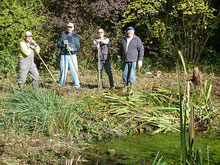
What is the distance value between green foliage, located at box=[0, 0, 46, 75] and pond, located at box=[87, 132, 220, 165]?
6333 mm

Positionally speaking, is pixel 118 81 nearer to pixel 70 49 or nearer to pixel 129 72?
pixel 129 72

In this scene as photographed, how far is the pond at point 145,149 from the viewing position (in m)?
4.46

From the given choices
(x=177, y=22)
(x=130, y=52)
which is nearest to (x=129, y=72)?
(x=130, y=52)

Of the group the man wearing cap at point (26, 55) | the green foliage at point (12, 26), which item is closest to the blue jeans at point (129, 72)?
the man wearing cap at point (26, 55)

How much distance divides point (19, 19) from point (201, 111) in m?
7.22

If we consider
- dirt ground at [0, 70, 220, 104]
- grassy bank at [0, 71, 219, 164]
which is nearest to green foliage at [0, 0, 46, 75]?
dirt ground at [0, 70, 220, 104]

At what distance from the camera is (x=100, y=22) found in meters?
12.4

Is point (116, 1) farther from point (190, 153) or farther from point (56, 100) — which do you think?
point (190, 153)

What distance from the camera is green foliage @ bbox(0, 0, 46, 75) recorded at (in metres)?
11.0

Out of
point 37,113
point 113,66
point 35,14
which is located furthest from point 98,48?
point 35,14

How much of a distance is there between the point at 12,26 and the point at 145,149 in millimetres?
7640

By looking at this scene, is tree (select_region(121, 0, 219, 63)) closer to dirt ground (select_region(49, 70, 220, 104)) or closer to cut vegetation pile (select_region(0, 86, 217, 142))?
dirt ground (select_region(49, 70, 220, 104))

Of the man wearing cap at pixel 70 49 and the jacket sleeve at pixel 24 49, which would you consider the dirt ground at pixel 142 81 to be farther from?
the jacket sleeve at pixel 24 49

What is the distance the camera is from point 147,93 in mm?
6586
